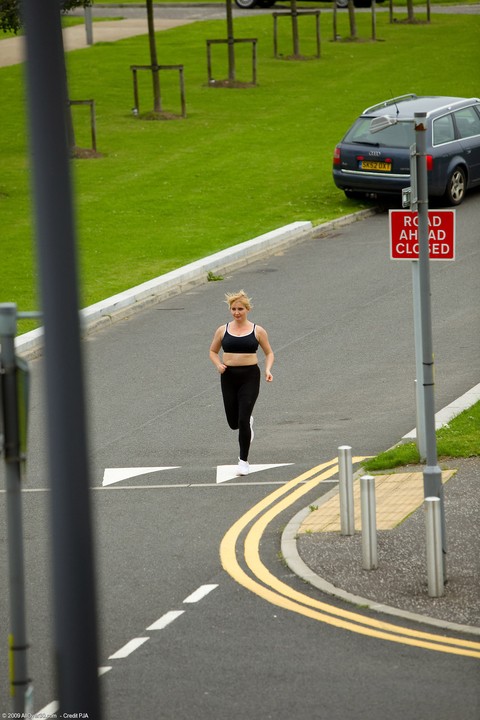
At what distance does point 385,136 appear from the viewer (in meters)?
25.4

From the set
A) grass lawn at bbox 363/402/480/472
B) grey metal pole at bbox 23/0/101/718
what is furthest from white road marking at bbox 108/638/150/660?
grass lawn at bbox 363/402/480/472

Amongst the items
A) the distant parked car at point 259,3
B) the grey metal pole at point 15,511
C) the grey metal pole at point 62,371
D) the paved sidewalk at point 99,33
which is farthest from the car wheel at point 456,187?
the distant parked car at point 259,3

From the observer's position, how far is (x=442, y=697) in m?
8.05

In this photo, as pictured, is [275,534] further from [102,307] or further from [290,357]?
[102,307]

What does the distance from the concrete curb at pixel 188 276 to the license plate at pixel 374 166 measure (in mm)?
910

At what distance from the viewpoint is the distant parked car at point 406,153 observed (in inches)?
984

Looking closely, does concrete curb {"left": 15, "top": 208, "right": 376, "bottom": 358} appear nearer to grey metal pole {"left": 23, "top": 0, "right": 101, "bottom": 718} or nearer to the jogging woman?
the jogging woman

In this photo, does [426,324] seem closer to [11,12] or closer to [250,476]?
[250,476]

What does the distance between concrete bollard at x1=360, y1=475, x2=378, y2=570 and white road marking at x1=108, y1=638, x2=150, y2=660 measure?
197cm

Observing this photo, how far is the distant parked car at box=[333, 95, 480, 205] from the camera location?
2498cm

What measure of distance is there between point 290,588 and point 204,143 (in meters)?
22.4

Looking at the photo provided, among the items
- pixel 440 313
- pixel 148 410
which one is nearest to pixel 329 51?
pixel 440 313

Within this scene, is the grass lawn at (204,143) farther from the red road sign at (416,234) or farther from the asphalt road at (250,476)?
the red road sign at (416,234)

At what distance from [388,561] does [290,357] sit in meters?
7.18
